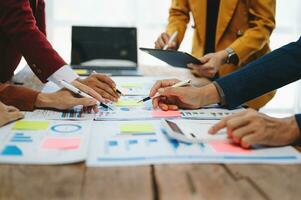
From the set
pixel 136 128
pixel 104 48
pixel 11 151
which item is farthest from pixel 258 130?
pixel 104 48

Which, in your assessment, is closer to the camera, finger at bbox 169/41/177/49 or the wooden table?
the wooden table

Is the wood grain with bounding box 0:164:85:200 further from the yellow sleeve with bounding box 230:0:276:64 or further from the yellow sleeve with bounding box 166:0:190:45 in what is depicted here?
the yellow sleeve with bounding box 166:0:190:45

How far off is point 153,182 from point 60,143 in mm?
245

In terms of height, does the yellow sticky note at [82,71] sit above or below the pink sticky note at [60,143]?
below

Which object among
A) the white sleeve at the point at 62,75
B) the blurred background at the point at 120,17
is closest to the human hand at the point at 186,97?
the white sleeve at the point at 62,75

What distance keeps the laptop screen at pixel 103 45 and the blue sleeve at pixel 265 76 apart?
2.86 ft

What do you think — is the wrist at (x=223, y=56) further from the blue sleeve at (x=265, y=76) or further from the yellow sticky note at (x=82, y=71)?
the yellow sticky note at (x=82, y=71)

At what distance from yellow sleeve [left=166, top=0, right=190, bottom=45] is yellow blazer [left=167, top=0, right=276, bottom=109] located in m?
0.07

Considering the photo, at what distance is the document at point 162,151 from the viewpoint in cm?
72

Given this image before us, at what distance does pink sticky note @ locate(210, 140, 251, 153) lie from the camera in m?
0.77

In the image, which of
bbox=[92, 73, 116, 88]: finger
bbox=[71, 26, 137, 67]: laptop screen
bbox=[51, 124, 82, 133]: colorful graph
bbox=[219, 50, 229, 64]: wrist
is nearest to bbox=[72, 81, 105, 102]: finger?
bbox=[92, 73, 116, 88]: finger

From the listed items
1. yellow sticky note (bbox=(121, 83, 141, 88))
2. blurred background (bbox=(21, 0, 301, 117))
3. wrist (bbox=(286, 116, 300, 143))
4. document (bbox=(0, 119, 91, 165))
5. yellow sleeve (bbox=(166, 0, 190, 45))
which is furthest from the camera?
blurred background (bbox=(21, 0, 301, 117))

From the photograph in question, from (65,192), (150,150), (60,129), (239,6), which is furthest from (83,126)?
(239,6)

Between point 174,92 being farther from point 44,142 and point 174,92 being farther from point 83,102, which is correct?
point 44,142
